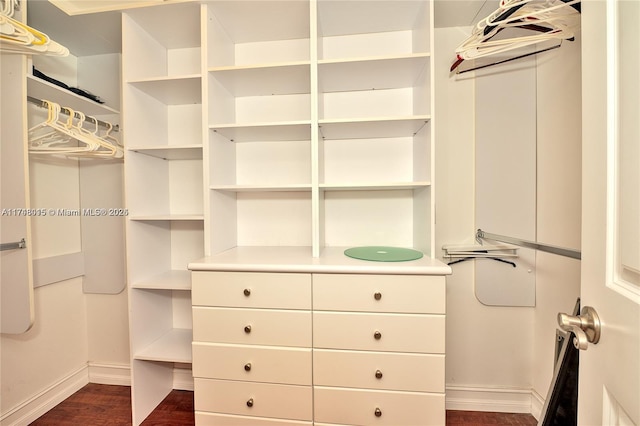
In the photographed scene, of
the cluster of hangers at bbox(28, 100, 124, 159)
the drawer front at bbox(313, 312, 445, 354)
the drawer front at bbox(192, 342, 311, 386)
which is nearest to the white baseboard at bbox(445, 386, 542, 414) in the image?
the drawer front at bbox(313, 312, 445, 354)

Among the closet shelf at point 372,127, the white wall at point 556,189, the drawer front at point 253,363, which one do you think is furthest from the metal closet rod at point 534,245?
the drawer front at point 253,363

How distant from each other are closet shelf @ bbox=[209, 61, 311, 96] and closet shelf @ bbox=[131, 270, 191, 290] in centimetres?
114

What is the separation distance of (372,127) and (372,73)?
0.29 meters

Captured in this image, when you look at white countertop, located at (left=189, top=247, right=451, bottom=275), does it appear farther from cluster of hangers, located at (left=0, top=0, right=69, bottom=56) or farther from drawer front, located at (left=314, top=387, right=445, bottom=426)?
cluster of hangers, located at (left=0, top=0, right=69, bottom=56)

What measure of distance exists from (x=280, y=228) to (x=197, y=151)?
26.2 inches

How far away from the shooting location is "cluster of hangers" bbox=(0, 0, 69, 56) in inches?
43.4

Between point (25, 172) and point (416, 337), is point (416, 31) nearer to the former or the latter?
point (416, 337)

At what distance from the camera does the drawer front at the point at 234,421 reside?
3.92 feet

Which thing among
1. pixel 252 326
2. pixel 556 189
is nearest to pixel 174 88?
pixel 252 326

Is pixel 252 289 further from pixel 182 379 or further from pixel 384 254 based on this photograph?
pixel 182 379

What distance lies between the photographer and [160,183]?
65.7 inches

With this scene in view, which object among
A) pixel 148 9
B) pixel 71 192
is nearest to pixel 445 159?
pixel 148 9

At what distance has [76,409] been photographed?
160cm

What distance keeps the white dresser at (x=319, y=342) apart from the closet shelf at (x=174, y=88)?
968 millimetres
